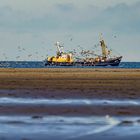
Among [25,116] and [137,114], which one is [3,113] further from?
[137,114]

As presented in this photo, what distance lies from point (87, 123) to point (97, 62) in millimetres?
172375

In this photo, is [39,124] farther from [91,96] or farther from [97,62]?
[97,62]

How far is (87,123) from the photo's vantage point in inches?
Answer: 978

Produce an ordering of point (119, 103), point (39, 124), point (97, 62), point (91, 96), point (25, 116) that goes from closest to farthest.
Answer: point (39, 124) < point (25, 116) < point (119, 103) < point (91, 96) < point (97, 62)

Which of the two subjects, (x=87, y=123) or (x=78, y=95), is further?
(x=78, y=95)

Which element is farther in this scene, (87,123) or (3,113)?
(3,113)

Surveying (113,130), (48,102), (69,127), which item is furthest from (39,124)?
(48,102)

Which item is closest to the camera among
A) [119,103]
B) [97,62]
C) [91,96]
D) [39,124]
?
[39,124]

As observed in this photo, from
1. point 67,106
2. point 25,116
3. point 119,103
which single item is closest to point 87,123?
point 25,116

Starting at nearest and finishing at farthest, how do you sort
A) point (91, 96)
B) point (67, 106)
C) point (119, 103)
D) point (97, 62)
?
point (67, 106), point (119, 103), point (91, 96), point (97, 62)

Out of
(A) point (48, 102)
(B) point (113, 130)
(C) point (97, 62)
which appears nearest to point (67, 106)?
(A) point (48, 102)

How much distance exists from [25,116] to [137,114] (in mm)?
5045

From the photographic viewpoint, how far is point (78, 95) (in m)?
41.9

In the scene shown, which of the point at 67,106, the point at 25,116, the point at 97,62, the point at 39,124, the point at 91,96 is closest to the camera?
the point at 39,124
